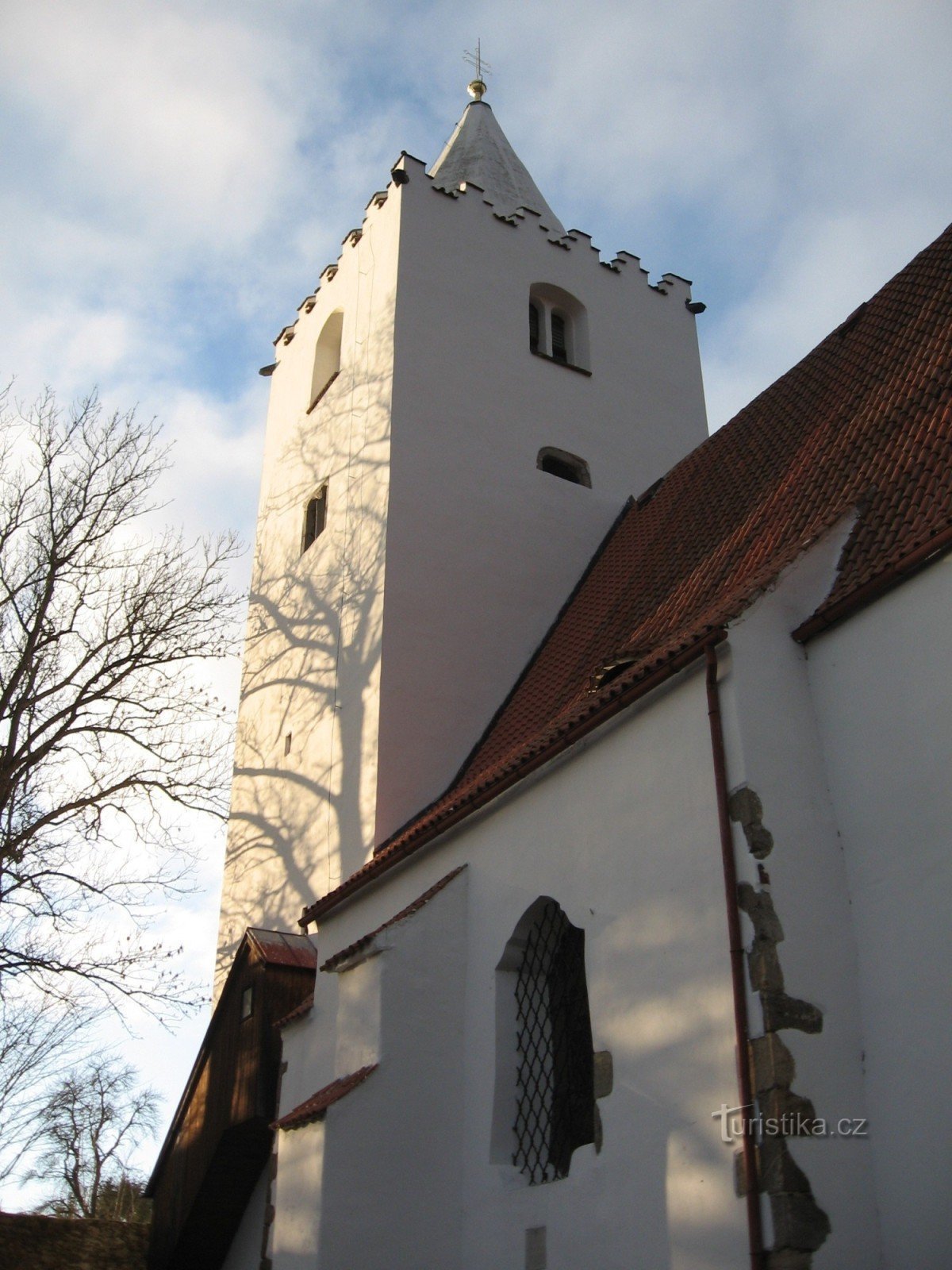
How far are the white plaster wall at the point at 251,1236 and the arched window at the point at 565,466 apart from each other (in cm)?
793

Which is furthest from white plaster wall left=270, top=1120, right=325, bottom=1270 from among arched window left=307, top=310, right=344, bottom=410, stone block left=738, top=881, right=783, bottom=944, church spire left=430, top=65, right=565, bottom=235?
church spire left=430, top=65, right=565, bottom=235

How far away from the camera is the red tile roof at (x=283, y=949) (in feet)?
34.6

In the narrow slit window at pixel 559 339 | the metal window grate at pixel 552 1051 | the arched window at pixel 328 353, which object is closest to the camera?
the metal window grate at pixel 552 1051

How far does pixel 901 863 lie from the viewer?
226 inches

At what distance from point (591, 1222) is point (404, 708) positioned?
5669mm

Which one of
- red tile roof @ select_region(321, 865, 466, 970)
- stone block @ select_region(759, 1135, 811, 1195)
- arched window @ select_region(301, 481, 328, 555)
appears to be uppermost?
arched window @ select_region(301, 481, 328, 555)

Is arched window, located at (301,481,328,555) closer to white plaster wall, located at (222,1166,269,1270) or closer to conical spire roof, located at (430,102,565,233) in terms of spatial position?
conical spire roof, located at (430,102,565,233)

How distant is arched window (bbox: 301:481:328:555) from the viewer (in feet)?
46.8

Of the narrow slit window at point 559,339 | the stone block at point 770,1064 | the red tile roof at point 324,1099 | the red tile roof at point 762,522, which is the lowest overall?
the stone block at point 770,1064

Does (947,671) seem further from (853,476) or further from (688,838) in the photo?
(853,476)

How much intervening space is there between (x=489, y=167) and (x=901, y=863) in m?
14.9

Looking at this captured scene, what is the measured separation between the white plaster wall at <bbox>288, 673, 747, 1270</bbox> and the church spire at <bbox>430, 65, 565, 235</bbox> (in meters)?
11.2

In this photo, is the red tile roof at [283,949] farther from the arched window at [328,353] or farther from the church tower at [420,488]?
the arched window at [328,353]

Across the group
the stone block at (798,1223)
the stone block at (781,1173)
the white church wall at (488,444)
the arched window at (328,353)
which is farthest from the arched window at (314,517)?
the stone block at (798,1223)
